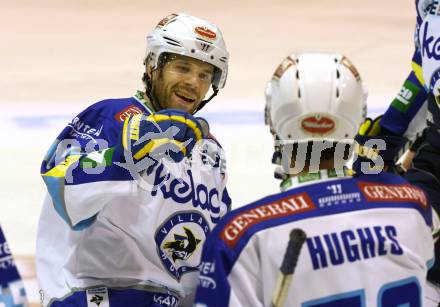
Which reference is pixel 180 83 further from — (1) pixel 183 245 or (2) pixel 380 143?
(2) pixel 380 143

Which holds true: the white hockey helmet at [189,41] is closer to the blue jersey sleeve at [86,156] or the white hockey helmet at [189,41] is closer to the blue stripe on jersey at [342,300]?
the blue jersey sleeve at [86,156]

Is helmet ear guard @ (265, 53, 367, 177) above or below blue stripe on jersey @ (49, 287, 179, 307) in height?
above

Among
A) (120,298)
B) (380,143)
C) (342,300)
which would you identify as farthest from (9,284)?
(380,143)

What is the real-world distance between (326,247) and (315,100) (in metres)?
0.32

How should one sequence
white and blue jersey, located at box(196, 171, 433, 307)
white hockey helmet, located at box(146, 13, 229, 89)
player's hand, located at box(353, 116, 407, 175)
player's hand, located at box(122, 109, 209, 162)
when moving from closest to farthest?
white and blue jersey, located at box(196, 171, 433, 307)
player's hand, located at box(122, 109, 209, 162)
white hockey helmet, located at box(146, 13, 229, 89)
player's hand, located at box(353, 116, 407, 175)

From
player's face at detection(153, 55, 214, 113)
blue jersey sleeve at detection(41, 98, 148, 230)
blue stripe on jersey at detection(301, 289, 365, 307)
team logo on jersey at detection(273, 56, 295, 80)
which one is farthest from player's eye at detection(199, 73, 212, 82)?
blue stripe on jersey at detection(301, 289, 365, 307)

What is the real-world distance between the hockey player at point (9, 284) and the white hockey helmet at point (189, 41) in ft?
3.53

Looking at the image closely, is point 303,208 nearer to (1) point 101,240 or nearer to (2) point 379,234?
(2) point 379,234

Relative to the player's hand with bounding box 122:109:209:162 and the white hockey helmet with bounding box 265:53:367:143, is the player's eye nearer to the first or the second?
the player's hand with bounding box 122:109:209:162

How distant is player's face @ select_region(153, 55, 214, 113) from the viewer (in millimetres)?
3082

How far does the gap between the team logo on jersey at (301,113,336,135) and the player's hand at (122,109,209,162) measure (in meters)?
0.39

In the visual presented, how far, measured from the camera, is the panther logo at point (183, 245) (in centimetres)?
279

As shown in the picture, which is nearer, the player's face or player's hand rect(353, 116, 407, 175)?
the player's face

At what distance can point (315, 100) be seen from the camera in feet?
6.82
